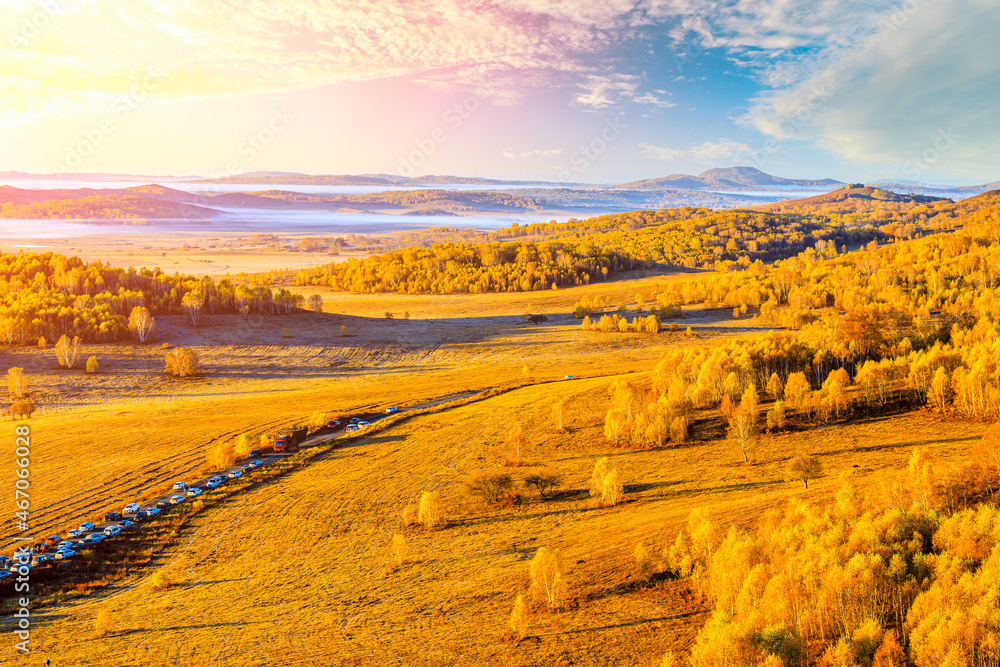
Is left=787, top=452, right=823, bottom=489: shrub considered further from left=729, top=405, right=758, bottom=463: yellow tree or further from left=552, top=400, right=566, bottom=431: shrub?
left=552, top=400, right=566, bottom=431: shrub

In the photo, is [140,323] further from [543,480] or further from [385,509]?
[543,480]

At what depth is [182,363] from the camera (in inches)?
2522

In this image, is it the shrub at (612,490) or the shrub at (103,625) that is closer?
the shrub at (103,625)

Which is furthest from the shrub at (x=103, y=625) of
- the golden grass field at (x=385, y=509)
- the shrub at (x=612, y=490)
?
the shrub at (x=612, y=490)

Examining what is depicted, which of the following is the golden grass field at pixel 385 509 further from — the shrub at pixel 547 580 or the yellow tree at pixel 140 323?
the yellow tree at pixel 140 323

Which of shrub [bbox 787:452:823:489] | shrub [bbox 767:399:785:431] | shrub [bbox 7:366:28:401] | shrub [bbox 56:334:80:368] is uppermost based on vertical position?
shrub [bbox 56:334:80:368]

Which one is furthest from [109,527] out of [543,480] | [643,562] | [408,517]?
[643,562]

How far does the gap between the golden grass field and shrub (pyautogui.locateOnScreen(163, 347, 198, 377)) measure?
1.90 meters

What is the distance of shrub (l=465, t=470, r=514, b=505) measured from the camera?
36.1m

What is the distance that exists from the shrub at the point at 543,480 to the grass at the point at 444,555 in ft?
2.92

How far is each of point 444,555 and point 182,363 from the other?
49.4 m

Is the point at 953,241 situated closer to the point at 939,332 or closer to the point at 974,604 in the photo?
the point at 939,332

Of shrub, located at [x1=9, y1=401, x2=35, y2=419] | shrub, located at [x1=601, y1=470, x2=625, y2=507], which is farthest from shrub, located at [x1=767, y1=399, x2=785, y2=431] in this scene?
shrub, located at [x1=9, y1=401, x2=35, y2=419]

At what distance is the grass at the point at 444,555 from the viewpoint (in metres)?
22.3
